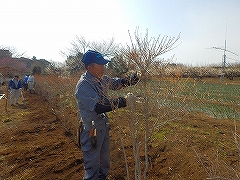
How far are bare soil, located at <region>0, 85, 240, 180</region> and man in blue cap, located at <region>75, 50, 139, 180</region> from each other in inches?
39.6

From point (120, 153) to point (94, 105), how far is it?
2.31m

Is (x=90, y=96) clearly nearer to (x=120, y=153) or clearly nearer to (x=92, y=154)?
(x=92, y=154)

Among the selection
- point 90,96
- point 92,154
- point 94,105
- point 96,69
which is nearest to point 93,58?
point 96,69

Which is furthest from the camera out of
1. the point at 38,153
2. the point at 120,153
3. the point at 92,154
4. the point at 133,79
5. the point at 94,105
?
the point at 38,153

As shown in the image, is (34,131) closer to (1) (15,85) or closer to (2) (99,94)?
(2) (99,94)

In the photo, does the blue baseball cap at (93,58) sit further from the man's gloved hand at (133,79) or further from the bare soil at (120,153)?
the bare soil at (120,153)

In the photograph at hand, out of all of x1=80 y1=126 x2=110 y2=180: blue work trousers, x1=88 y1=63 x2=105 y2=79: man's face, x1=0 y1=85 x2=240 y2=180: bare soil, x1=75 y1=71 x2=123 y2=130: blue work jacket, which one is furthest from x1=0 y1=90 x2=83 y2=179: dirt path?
x1=88 y1=63 x2=105 y2=79: man's face

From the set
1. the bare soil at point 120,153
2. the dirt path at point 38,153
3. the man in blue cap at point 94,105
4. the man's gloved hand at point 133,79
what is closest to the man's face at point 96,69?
the man in blue cap at point 94,105

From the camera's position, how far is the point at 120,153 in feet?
14.4

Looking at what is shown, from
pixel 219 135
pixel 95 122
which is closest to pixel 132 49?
pixel 95 122

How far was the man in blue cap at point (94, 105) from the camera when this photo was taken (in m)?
2.45

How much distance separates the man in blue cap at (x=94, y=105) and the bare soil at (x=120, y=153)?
1007mm

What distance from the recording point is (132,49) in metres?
2.26

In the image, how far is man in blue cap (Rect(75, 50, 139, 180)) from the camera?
8.04 feet
